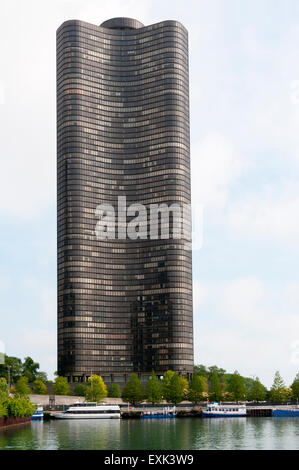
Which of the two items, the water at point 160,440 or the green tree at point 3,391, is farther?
the green tree at point 3,391

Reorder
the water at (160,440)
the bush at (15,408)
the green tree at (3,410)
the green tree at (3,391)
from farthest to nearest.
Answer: the bush at (15,408) < the green tree at (3,391) < the green tree at (3,410) < the water at (160,440)

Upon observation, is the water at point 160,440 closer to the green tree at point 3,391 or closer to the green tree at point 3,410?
the green tree at point 3,410

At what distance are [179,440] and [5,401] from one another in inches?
2111

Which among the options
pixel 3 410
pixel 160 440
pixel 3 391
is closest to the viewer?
pixel 160 440

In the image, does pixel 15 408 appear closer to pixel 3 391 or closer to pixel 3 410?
pixel 3 391

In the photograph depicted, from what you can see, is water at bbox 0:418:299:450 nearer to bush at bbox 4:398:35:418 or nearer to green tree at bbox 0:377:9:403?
green tree at bbox 0:377:9:403

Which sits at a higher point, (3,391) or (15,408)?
(3,391)

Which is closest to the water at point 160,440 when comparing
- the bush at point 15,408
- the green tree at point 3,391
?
the green tree at point 3,391

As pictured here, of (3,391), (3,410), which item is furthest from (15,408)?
(3,410)

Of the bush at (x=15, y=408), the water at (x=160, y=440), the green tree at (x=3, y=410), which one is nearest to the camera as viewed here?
the water at (x=160, y=440)
